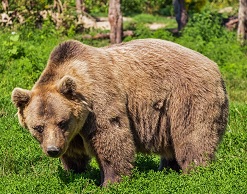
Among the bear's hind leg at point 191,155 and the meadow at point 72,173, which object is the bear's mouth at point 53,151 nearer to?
the meadow at point 72,173

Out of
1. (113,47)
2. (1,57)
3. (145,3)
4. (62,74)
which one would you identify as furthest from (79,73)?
(145,3)

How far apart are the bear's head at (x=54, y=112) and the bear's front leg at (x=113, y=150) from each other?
24 cm

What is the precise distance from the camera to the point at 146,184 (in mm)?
6215

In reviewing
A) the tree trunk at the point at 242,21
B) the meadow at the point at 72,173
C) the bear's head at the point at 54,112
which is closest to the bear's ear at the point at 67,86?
the bear's head at the point at 54,112

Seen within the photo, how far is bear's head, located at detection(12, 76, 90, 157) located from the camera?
6.00 meters

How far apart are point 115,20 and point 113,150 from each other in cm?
1006

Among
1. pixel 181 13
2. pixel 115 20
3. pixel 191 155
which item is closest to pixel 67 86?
pixel 191 155

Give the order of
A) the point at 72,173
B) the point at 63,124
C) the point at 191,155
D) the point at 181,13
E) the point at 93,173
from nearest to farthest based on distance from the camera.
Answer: the point at 63,124
the point at 72,173
the point at 191,155
the point at 93,173
the point at 181,13

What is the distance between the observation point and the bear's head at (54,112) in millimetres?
5996

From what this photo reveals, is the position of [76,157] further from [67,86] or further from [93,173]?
[67,86]

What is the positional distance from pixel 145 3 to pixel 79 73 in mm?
22405

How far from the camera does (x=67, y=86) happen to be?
604 centimetres

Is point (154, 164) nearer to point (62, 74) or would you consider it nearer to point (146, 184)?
point (146, 184)

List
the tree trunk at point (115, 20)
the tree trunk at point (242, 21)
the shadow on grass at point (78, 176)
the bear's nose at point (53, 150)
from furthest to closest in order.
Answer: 1. the tree trunk at point (242, 21)
2. the tree trunk at point (115, 20)
3. the shadow on grass at point (78, 176)
4. the bear's nose at point (53, 150)
